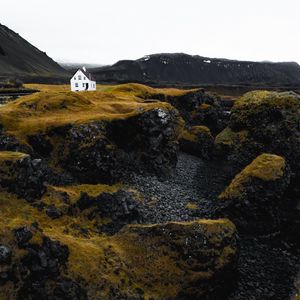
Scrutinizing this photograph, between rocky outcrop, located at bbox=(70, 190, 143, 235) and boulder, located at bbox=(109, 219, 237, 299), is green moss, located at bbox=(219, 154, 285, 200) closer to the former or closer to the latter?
boulder, located at bbox=(109, 219, 237, 299)

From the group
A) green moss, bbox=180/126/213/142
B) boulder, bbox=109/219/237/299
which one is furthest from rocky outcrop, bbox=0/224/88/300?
green moss, bbox=180/126/213/142

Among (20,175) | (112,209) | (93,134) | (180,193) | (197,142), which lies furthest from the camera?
(197,142)

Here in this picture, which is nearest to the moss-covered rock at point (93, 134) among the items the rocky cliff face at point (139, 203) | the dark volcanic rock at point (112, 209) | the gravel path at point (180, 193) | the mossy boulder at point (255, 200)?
the rocky cliff face at point (139, 203)

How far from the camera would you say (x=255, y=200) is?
39344 mm

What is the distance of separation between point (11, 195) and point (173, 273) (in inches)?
557

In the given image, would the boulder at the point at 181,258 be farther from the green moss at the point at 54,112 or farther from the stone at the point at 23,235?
the green moss at the point at 54,112

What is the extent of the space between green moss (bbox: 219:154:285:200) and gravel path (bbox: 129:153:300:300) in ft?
10.4

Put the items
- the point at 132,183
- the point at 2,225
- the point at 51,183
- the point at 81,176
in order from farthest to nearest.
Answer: the point at 132,183
the point at 81,176
the point at 51,183
the point at 2,225

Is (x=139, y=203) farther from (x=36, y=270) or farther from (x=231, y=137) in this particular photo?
(x=231, y=137)

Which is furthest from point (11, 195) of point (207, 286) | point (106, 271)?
point (207, 286)

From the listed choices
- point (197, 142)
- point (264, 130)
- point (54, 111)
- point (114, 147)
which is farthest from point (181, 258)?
point (197, 142)

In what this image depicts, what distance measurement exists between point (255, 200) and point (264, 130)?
17.3m

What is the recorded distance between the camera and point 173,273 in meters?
28.5

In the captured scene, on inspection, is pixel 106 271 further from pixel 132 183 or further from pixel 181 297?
pixel 132 183
